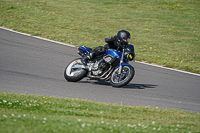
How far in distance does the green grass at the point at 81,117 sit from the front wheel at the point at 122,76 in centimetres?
200

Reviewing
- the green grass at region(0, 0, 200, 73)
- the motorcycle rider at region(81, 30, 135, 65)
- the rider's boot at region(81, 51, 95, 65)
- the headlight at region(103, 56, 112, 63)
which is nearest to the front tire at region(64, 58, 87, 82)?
the rider's boot at region(81, 51, 95, 65)

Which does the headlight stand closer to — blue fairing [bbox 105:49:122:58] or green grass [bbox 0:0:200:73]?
blue fairing [bbox 105:49:122:58]

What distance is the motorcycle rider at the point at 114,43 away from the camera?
962 cm

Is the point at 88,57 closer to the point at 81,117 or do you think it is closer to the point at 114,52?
the point at 114,52

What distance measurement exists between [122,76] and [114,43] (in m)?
1.08

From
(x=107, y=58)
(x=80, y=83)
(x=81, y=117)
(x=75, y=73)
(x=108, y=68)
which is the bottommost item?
(x=81, y=117)

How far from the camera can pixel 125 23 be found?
22.7m

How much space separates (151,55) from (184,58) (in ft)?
5.09

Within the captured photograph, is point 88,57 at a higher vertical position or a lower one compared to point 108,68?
higher

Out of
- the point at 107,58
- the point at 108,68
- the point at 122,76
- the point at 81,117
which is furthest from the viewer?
the point at 108,68

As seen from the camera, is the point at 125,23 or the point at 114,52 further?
the point at 125,23

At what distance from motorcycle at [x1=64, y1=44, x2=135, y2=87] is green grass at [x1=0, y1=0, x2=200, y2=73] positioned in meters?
Answer: 4.74

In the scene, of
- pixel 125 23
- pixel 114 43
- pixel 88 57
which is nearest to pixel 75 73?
pixel 88 57

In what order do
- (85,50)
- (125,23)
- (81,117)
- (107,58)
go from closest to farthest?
(81,117), (107,58), (85,50), (125,23)
